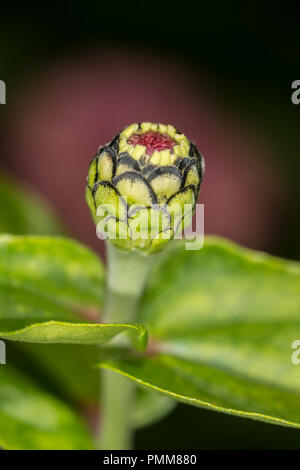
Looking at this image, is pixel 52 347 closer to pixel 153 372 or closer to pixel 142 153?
pixel 153 372

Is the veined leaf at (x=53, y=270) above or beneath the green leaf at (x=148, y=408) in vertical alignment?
above

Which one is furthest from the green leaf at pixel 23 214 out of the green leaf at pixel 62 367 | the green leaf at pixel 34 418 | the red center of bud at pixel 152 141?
the red center of bud at pixel 152 141

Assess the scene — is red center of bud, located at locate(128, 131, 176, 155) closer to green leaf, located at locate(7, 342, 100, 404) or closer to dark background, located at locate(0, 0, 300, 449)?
green leaf, located at locate(7, 342, 100, 404)

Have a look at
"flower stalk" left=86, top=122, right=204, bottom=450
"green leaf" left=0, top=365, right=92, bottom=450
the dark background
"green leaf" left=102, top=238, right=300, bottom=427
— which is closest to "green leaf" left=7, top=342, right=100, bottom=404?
"green leaf" left=0, top=365, right=92, bottom=450

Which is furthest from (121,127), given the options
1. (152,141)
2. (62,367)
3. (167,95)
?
(152,141)

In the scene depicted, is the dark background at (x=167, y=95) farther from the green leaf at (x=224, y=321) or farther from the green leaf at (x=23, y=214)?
the green leaf at (x=224, y=321)

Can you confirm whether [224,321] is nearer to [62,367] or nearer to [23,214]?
[62,367]
